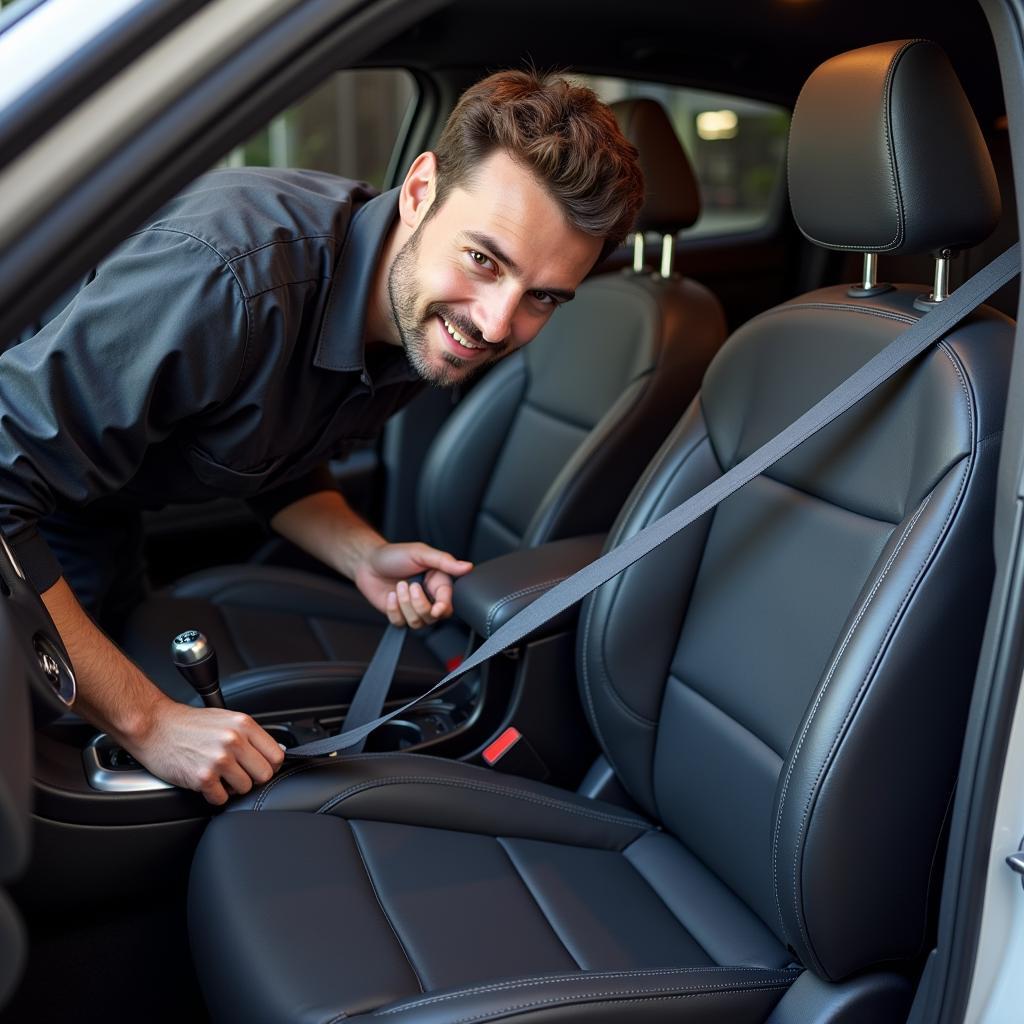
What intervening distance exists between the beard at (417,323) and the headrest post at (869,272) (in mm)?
512

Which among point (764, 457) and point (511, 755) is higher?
point (764, 457)

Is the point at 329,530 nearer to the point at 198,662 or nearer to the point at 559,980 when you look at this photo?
the point at 198,662

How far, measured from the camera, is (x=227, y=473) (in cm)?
172

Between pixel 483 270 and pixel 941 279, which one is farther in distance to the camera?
pixel 483 270

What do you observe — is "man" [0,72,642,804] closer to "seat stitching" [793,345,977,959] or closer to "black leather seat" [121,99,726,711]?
"black leather seat" [121,99,726,711]

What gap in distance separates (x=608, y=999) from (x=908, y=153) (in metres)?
0.95

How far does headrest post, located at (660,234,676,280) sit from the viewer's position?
2.44 metres

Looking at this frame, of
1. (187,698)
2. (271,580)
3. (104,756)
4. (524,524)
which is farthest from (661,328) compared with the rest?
(104,756)

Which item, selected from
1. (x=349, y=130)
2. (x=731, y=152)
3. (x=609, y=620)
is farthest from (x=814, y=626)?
(x=349, y=130)

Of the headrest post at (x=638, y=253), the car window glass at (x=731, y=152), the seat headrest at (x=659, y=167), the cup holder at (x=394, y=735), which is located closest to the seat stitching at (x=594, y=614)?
the cup holder at (x=394, y=735)

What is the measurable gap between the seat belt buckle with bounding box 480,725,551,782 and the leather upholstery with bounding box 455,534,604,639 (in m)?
0.17

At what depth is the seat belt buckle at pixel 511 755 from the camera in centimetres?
186

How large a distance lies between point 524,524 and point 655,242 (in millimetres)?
1266

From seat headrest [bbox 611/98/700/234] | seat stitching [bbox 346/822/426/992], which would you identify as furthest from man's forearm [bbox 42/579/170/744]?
seat headrest [bbox 611/98/700/234]
